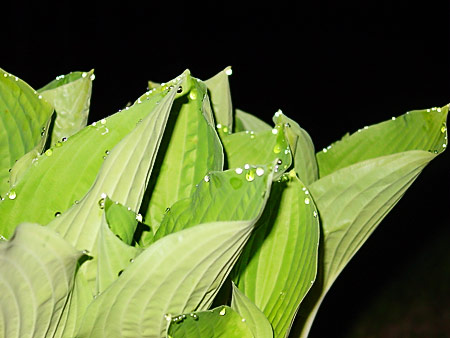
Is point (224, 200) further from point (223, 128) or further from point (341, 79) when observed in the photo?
point (341, 79)

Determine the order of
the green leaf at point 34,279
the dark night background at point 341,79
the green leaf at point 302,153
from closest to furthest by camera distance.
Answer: the green leaf at point 34,279
the green leaf at point 302,153
the dark night background at point 341,79

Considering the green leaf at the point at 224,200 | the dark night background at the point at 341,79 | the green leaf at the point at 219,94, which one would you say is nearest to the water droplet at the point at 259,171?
the green leaf at the point at 224,200

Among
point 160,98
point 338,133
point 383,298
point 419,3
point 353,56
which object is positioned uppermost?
point 160,98

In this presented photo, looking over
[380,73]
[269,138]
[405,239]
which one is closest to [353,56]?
[380,73]

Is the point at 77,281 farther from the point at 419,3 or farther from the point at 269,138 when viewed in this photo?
the point at 419,3

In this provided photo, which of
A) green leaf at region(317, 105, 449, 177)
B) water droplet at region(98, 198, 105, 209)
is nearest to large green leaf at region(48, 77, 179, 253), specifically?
water droplet at region(98, 198, 105, 209)

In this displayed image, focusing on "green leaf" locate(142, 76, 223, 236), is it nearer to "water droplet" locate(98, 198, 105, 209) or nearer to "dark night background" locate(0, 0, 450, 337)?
"water droplet" locate(98, 198, 105, 209)

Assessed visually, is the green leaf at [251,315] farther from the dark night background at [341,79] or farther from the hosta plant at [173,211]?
the dark night background at [341,79]
